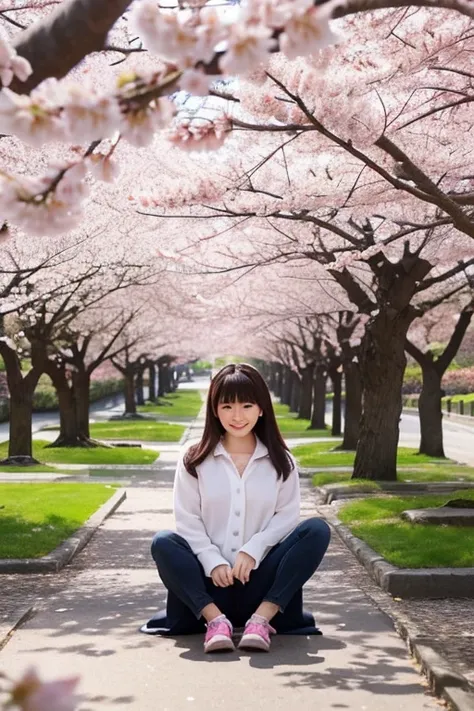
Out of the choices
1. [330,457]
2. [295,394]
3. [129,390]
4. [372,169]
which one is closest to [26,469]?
[330,457]

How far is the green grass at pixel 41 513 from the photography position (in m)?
11.2

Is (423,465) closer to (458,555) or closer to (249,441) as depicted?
(458,555)

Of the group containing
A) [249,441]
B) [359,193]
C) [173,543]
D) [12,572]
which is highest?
[359,193]

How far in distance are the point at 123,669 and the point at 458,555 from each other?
4.66 m

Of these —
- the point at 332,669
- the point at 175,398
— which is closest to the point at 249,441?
the point at 332,669

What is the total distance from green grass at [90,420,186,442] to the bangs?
102 ft

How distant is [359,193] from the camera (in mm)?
11805

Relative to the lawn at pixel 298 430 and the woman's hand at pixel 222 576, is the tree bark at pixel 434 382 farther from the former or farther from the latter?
the woman's hand at pixel 222 576

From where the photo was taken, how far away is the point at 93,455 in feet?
93.3

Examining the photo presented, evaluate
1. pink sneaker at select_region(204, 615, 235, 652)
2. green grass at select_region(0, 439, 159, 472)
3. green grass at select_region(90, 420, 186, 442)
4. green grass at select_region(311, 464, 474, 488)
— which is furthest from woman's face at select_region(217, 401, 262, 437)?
green grass at select_region(90, 420, 186, 442)

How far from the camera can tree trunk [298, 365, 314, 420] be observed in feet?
162

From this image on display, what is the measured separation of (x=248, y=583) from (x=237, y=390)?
1091 mm

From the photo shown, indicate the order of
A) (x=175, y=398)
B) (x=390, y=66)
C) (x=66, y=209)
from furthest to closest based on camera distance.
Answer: (x=175, y=398) → (x=390, y=66) → (x=66, y=209)

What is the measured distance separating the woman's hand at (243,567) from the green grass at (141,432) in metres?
31.2
